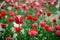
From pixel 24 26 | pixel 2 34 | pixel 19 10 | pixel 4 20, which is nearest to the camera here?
pixel 2 34

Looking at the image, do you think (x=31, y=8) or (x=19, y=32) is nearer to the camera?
(x=19, y=32)

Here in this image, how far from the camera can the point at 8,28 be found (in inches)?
95.1

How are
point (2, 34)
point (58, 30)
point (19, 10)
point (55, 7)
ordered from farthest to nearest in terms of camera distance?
1. point (55, 7)
2. point (19, 10)
3. point (2, 34)
4. point (58, 30)

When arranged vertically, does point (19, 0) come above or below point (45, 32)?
above

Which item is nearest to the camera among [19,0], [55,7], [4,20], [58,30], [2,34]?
[58,30]

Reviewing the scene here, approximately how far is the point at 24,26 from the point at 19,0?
1.50 metres

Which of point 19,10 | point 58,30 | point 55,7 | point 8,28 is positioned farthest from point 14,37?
point 55,7

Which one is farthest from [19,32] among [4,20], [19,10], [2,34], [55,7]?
[55,7]

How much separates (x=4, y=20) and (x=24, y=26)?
0.31 meters

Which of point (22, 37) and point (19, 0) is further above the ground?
point (19, 0)

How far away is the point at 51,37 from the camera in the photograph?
2.27 m

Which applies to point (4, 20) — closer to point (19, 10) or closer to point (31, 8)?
point (19, 10)

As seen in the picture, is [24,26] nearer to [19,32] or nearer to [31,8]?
[19,32]

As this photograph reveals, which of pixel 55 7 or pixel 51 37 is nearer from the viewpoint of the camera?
pixel 51 37
